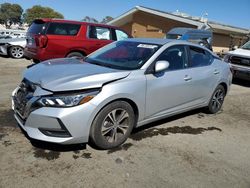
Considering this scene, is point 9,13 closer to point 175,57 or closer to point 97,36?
point 97,36

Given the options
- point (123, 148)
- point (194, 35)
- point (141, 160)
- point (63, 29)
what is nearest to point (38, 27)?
point (63, 29)

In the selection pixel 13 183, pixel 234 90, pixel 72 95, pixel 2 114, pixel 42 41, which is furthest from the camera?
pixel 234 90

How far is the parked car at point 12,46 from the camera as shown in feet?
43.6

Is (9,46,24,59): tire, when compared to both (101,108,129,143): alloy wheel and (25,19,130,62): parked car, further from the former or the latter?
(101,108,129,143): alloy wheel

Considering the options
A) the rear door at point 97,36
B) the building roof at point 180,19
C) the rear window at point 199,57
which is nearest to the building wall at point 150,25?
the building roof at point 180,19

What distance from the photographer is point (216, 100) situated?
6.10 m

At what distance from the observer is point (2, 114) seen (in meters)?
5.12

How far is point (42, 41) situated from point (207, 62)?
496cm

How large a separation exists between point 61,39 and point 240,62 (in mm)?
6073

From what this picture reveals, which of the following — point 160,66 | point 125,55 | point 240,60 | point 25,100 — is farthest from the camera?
point 240,60

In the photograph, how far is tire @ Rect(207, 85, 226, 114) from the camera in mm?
5953

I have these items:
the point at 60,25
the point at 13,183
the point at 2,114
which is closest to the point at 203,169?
the point at 13,183

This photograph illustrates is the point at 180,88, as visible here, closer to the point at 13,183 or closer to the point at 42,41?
the point at 13,183

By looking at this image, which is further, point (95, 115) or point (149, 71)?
point (149, 71)
